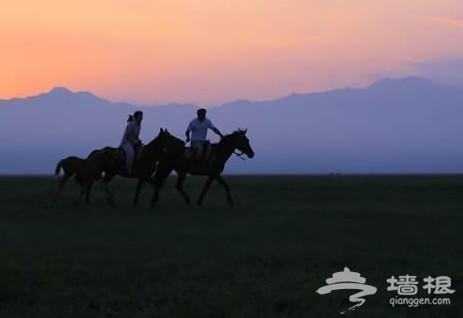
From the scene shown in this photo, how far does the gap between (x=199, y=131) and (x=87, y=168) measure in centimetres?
336

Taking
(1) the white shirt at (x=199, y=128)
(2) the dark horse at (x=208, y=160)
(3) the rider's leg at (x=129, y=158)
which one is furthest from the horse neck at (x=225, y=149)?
(3) the rider's leg at (x=129, y=158)

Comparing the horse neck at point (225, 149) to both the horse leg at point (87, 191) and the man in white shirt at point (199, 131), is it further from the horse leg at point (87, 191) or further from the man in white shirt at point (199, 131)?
the horse leg at point (87, 191)

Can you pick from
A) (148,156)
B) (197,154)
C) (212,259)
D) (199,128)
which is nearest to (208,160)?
(197,154)

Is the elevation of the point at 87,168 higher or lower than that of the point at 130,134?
lower

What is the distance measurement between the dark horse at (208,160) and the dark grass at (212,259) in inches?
102

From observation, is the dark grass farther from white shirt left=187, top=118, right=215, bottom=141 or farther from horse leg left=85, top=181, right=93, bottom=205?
white shirt left=187, top=118, right=215, bottom=141

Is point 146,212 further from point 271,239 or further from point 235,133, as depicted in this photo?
point 271,239

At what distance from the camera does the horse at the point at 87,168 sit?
2362cm

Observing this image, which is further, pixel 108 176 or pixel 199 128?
pixel 108 176

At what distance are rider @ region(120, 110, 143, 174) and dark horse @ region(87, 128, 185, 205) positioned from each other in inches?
5.7

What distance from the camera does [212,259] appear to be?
12.1 metres

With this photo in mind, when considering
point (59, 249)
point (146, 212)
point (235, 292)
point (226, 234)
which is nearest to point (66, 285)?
point (235, 292)

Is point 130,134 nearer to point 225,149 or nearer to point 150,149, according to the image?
point 150,149

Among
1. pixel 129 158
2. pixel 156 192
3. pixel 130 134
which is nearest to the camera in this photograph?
pixel 156 192
